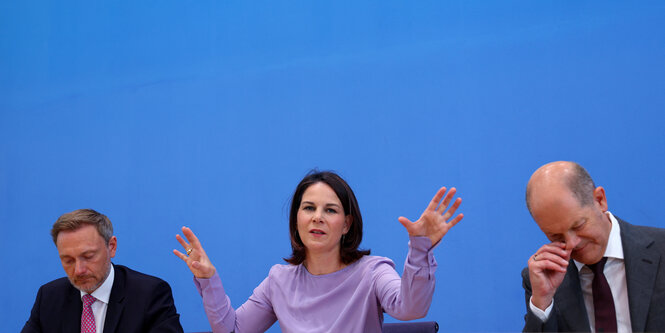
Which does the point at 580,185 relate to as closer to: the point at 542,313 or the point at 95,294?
the point at 542,313

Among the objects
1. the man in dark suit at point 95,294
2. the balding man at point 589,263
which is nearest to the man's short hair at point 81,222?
the man in dark suit at point 95,294

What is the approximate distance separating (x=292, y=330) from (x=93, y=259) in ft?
2.56

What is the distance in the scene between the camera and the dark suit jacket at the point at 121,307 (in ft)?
7.59

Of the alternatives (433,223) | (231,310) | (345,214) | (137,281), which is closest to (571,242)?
(433,223)

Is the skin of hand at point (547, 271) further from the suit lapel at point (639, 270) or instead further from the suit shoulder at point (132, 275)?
the suit shoulder at point (132, 275)

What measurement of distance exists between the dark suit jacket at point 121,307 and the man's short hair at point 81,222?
0.16 metres

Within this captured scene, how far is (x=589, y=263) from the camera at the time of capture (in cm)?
181

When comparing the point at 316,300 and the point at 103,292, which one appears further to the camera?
the point at 103,292

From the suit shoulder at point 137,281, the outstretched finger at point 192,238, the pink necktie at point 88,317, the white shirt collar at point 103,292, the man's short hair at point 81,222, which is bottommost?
the pink necktie at point 88,317

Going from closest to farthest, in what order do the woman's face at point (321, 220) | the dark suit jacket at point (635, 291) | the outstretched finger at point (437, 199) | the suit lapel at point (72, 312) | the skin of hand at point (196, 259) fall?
the dark suit jacket at point (635, 291), the outstretched finger at point (437, 199), the skin of hand at point (196, 259), the woman's face at point (321, 220), the suit lapel at point (72, 312)

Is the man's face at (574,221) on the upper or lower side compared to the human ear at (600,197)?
lower

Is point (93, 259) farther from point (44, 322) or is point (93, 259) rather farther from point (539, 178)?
point (539, 178)

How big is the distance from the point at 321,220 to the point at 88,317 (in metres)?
0.94

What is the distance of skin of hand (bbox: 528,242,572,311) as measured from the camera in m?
1.73
